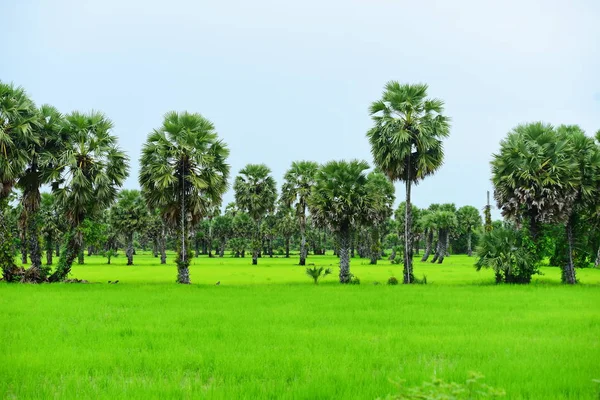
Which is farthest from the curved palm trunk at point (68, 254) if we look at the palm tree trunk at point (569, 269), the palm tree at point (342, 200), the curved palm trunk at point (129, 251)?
the curved palm trunk at point (129, 251)

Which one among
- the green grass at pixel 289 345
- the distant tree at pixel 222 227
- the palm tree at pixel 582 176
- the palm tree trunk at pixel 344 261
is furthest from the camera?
the distant tree at pixel 222 227

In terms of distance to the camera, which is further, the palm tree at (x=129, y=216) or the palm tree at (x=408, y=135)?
the palm tree at (x=129, y=216)

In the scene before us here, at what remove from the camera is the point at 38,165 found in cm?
3316

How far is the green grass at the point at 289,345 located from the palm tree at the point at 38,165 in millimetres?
12005

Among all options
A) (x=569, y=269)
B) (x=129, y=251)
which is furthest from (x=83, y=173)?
(x=129, y=251)

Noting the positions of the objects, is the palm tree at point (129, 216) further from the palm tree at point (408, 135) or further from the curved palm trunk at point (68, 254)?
the palm tree at point (408, 135)

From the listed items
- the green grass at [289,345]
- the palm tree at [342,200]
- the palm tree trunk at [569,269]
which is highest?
the palm tree at [342,200]

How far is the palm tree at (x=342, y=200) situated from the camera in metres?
33.1

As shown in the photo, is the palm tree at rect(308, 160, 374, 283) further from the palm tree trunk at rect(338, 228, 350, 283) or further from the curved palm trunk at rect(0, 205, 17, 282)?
the curved palm trunk at rect(0, 205, 17, 282)

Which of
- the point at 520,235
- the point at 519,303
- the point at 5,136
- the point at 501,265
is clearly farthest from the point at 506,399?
the point at 5,136

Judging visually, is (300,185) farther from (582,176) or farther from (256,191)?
(582,176)

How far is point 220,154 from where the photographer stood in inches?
1318

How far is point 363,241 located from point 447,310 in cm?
7129

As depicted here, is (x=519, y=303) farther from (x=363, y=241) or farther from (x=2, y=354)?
(x=363, y=241)
